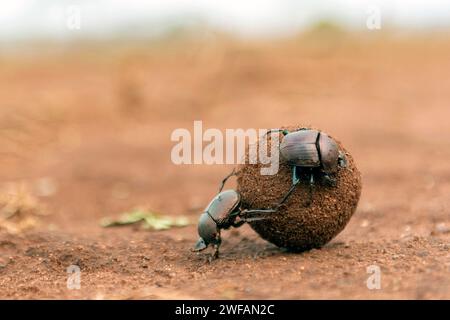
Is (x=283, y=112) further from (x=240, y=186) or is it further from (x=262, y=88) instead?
(x=240, y=186)

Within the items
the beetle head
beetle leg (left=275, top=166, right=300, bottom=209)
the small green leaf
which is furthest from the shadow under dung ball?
the small green leaf

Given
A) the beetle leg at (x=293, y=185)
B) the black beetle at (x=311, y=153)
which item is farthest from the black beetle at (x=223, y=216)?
the black beetle at (x=311, y=153)

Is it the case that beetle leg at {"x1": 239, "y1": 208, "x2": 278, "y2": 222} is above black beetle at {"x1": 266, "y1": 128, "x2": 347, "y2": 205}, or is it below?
below

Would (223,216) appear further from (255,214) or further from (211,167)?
(211,167)

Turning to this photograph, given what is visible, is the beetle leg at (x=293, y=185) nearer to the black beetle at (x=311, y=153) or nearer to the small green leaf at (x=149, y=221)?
the black beetle at (x=311, y=153)

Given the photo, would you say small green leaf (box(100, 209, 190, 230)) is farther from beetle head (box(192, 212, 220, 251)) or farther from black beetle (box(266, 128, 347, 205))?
black beetle (box(266, 128, 347, 205))
